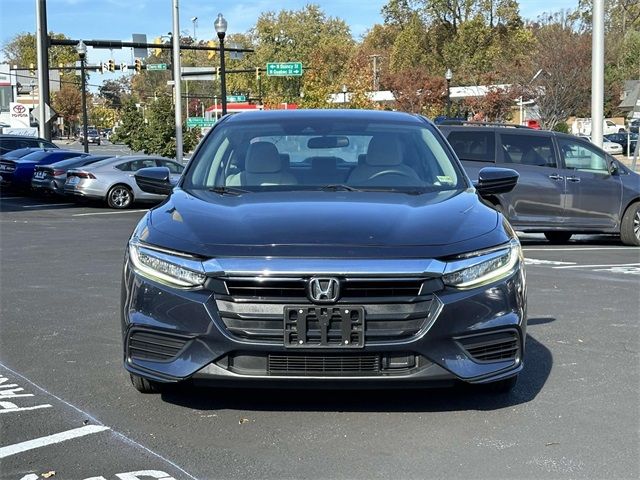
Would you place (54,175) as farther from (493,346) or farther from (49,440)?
(493,346)

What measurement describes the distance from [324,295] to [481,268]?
2.77 feet

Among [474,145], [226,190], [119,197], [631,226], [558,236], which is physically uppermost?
[474,145]

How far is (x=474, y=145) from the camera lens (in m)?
14.1

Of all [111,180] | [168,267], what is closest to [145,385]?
[168,267]

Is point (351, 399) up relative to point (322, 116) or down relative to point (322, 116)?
down

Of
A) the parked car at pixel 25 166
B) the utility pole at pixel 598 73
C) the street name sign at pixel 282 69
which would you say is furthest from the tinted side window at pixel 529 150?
the street name sign at pixel 282 69

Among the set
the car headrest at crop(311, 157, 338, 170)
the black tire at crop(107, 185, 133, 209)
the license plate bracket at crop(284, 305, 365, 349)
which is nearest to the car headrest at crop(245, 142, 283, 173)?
the car headrest at crop(311, 157, 338, 170)

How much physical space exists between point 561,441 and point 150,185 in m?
3.22

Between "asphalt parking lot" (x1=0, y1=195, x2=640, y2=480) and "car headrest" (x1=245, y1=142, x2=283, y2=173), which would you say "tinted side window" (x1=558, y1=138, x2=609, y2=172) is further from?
"car headrest" (x1=245, y1=142, x2=283, y2=173)

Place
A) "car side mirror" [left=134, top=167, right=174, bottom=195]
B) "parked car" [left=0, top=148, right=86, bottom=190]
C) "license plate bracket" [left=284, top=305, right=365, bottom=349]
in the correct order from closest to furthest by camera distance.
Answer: "license plate bracket" [left=284, top=305, right=365, bottom=349] → "car side mirror" [left=134, top=167, right=174, bottom=195] → "parked car" [left=0, top=148, right=86, bottom=190]

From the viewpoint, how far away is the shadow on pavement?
477 cm

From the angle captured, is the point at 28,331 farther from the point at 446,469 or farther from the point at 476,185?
the point at 446,469

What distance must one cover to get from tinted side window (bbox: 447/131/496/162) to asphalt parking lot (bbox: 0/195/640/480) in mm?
Result: 7010

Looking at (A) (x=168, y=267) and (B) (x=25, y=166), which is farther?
(B) (x=25, y=166)
